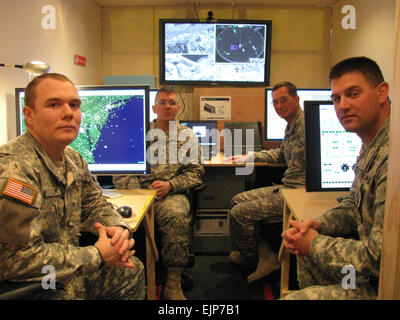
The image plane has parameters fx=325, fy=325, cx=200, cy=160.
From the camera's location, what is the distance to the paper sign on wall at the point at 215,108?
3436mm

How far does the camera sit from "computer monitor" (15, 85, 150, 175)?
172cm

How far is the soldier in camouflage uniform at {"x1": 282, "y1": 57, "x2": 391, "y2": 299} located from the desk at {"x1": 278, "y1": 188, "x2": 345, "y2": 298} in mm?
121

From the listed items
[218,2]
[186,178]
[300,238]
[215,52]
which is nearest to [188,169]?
[186,178]

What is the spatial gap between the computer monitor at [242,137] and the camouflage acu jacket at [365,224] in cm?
168

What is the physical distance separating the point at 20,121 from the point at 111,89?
2.00 feet

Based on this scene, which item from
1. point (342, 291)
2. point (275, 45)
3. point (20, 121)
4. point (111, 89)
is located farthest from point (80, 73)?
point (342, 291)

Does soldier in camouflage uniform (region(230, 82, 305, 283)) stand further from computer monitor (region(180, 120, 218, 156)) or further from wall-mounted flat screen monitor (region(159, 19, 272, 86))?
wall-mounted flat screen monitor (region(159, 19, 272, 86))

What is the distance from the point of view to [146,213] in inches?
66.9

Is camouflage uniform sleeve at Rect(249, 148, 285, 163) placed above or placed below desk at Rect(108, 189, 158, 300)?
above

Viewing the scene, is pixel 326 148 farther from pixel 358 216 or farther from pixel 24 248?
pixel 24 248

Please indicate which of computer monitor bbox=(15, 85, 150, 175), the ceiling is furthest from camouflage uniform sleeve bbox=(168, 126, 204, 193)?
the ceiling

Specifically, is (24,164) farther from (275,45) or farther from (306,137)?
(275,45)

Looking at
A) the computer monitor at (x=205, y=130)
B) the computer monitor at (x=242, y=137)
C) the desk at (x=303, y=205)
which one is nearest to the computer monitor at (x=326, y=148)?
the desk at (x=303, y=205)

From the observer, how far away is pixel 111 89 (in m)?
1.71
